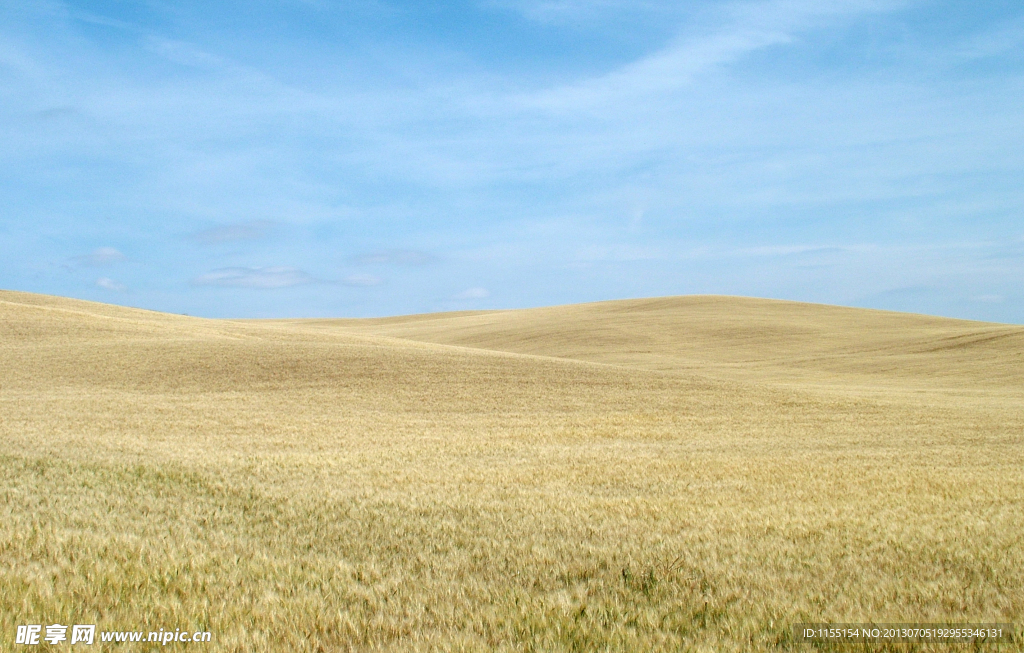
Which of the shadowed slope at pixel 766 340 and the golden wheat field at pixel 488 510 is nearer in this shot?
the golden wheat field at pixel 488 510

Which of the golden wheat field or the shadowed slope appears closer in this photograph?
the golden wheat field

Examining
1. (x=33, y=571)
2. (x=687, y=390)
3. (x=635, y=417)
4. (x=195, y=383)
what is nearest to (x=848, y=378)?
(x=687, y=390)

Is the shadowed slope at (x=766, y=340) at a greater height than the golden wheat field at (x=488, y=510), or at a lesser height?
greater

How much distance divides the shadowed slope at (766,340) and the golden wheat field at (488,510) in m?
15.2

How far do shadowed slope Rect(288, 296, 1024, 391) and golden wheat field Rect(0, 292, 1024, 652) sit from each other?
15191 millimetres

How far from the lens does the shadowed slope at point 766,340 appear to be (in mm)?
38062

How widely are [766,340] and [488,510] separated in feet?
152

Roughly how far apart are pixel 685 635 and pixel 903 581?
2.07 meters

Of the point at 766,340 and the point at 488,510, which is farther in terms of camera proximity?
the point at 766,340

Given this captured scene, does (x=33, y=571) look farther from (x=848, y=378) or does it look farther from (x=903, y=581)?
(x=848, y=378)

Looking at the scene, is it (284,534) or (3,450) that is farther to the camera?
(3,450)

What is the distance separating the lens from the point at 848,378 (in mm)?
36406

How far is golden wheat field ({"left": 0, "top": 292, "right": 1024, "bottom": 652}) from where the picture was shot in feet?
15.5

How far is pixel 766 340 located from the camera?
167ft
